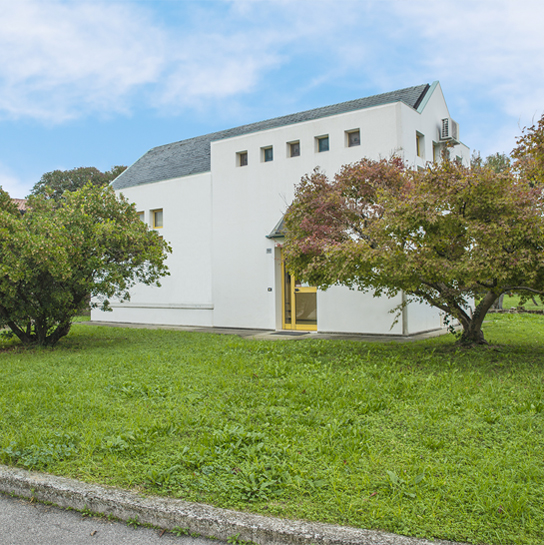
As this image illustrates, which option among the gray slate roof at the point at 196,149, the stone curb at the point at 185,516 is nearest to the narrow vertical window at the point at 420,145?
the gray slate roof at the point at 196,149

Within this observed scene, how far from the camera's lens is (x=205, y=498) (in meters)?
3.39

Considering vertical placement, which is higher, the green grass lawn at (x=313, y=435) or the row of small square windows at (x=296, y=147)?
the row of small square windows at (x=296, y=147)

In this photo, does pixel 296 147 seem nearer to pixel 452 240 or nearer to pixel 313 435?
pixel 452 240

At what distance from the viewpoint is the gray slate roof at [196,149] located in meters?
15.1

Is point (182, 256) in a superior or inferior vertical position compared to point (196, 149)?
inferior

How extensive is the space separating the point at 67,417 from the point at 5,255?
17.7 ft

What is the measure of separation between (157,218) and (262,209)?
5.13 meters

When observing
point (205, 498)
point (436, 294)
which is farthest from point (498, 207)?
point (205, 498)

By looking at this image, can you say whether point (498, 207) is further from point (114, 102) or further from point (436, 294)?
point (114, 102)

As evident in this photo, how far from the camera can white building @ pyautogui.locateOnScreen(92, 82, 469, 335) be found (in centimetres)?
1328

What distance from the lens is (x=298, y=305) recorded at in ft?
48.0

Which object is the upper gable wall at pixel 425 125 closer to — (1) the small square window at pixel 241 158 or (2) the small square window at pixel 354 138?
(2) the small square window at pixel 354 138

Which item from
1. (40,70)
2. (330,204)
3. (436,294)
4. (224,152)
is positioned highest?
(40,70)

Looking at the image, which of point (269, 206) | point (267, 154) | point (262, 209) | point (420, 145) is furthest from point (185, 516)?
point (267, 154)
